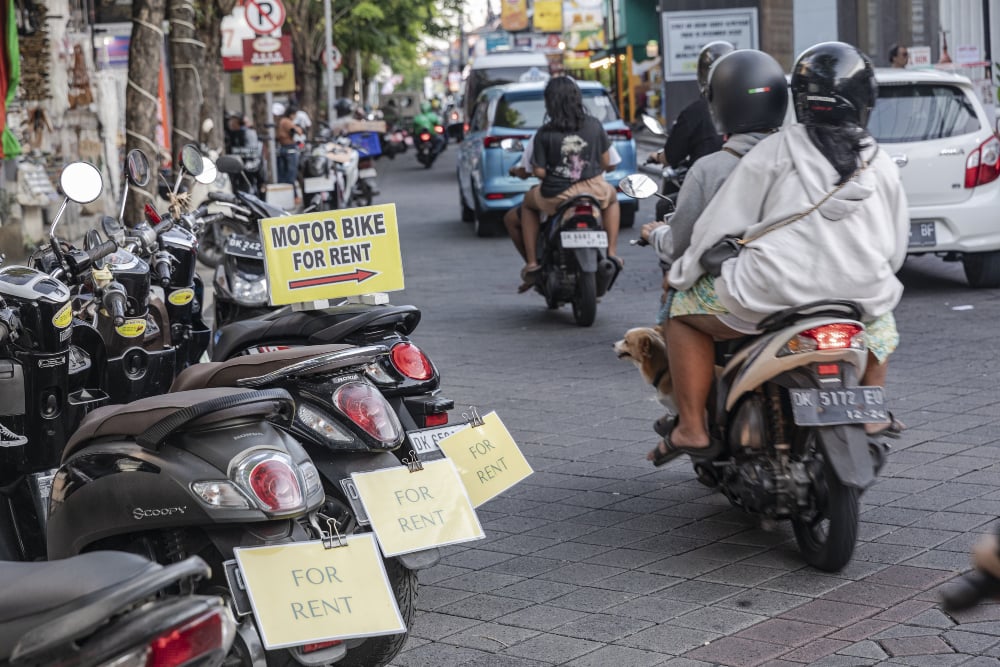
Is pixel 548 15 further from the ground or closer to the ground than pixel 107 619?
further from the ground

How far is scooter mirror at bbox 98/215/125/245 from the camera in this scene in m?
6.02

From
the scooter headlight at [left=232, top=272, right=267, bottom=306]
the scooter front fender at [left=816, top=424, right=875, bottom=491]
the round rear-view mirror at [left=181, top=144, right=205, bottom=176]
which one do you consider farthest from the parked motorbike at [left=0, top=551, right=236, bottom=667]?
the scooter headlight at [left=232, top=272, right=267, bottom=306]

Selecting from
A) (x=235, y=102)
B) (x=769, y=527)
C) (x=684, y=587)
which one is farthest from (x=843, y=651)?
(x=235, y=102)

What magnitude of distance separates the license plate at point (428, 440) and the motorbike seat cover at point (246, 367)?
0.57 metres

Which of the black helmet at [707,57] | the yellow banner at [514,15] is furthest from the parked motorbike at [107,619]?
the yellow banner at [514,15]

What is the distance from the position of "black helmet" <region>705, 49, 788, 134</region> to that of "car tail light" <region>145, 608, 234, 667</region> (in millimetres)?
3462

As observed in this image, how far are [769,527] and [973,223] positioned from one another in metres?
6.21

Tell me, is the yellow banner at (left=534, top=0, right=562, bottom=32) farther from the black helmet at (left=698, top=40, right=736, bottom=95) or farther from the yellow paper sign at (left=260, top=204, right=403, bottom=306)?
the yellow paper sign at (left=260, top=204, right=403, bottom=306)

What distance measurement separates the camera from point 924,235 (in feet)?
35.1

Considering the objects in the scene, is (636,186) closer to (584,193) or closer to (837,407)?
(837,407)

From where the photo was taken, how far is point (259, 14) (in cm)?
2202

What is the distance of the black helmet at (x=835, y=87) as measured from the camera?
4.89m

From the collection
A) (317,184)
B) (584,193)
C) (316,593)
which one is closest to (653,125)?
(584,193)

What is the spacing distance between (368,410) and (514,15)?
85900 mm
